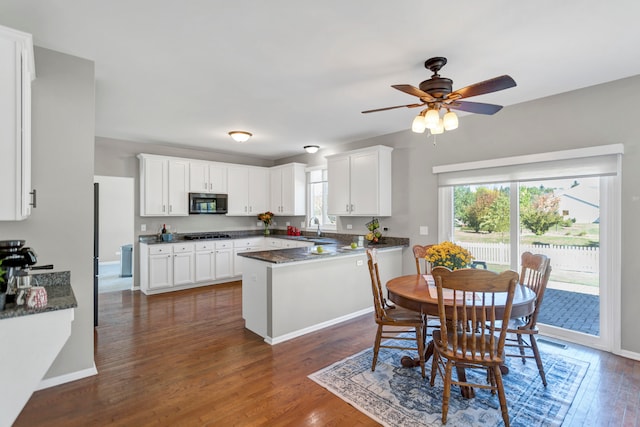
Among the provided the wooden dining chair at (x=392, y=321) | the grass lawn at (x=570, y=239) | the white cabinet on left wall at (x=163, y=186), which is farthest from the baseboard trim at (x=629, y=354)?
the white cabinet on left wall at (x=163, y=186)

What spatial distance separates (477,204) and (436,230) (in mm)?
641

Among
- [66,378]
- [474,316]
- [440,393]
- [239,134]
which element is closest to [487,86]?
[474,316]

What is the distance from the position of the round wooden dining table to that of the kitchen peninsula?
1109 millimetres

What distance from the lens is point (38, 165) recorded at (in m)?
2.43

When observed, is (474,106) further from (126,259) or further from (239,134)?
(126,259)

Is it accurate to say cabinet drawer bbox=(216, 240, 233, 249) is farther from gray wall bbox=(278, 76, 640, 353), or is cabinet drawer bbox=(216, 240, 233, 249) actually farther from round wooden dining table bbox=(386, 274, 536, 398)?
round wooden dining table bbox=(386, 274, 536, 398)

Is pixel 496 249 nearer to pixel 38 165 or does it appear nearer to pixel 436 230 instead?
pixel 436 230

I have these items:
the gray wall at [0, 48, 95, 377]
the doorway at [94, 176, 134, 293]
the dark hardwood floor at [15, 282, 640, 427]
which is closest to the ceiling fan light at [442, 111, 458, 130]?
the dark hardwood floor at [15, 282, 640, 427]

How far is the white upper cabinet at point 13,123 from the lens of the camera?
1818mm

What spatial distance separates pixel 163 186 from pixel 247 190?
5.49 feet

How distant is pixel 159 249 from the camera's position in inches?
210

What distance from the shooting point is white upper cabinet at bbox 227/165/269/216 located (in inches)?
256

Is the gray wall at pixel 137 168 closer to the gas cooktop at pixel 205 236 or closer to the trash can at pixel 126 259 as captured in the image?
the gas cooktop at pixel 205 236

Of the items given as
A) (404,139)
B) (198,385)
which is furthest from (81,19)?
(404,139)
